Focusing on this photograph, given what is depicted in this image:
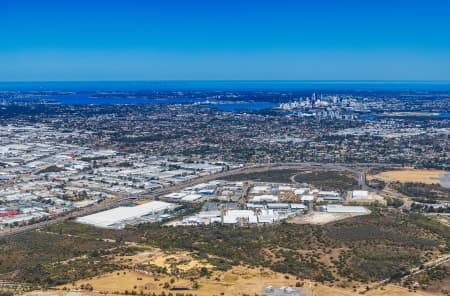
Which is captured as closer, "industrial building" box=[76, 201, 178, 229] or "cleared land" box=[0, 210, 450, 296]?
"cleared land" box=[0, 210, 450, 296]

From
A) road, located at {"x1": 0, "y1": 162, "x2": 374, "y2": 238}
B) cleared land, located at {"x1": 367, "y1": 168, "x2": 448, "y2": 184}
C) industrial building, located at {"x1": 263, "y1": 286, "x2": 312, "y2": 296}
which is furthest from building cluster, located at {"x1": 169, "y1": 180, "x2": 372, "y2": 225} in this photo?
industrial building, located at {"x1": 263, "y1": 286, "x2": 312, "y2": 296}

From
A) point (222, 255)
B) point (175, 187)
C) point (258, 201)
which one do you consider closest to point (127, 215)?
point (258, 201)

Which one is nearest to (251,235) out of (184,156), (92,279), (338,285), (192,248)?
(192,248)

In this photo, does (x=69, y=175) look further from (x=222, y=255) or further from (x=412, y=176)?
(x=412, y=176)

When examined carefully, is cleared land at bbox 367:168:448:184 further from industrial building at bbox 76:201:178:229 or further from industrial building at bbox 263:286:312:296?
industrial building at bbox 263:286:312:296

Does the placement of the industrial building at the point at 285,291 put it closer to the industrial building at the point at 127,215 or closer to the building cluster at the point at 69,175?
the industrial building at the point at 127,215

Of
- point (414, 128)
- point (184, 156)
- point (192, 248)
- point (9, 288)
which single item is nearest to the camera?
point (9, 288)

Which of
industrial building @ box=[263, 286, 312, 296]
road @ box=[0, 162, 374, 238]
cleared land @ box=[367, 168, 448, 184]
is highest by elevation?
industrial building @ box=[263, 286, 312, 296]

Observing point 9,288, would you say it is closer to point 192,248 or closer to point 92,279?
point 92,279
